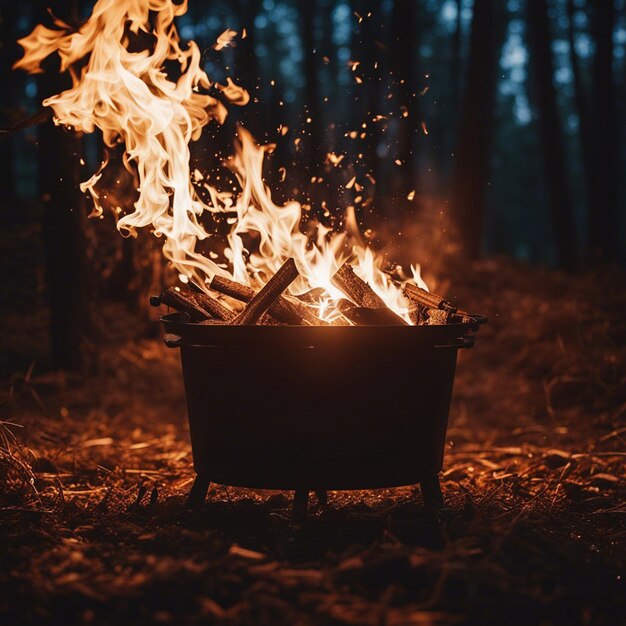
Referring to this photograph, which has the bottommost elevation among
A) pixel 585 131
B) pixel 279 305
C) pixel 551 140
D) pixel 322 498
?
pixel 322 498

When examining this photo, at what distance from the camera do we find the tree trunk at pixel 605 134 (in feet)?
43.0

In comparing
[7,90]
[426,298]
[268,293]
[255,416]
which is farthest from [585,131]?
[255,416]

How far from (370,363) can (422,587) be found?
3.07ft

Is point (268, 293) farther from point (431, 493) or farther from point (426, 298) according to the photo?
point (431, 493)

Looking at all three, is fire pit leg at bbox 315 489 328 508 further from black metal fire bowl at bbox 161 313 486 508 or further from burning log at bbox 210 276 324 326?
burning log at bbox 210 276 324 326

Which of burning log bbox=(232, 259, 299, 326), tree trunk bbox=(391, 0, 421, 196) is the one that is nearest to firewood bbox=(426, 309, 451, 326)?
burning log bbox=(232, 259, 299, 326)

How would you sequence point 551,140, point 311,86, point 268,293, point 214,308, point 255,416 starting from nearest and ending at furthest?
point 255,416, point 268,293, point 214,308, point 551,140, point 311,86

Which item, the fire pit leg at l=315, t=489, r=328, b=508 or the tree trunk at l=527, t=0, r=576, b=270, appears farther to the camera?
the tree trunk at l=527, t=0, r=576, b=270

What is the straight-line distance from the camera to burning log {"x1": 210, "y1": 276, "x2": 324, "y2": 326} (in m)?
3.63

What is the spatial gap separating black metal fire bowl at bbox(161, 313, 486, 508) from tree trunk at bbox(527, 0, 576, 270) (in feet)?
33.0

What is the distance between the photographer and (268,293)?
351 cm

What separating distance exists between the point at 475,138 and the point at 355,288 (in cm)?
1023

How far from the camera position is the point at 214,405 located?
3271 mm

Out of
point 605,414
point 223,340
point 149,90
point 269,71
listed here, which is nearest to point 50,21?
point 149,90
